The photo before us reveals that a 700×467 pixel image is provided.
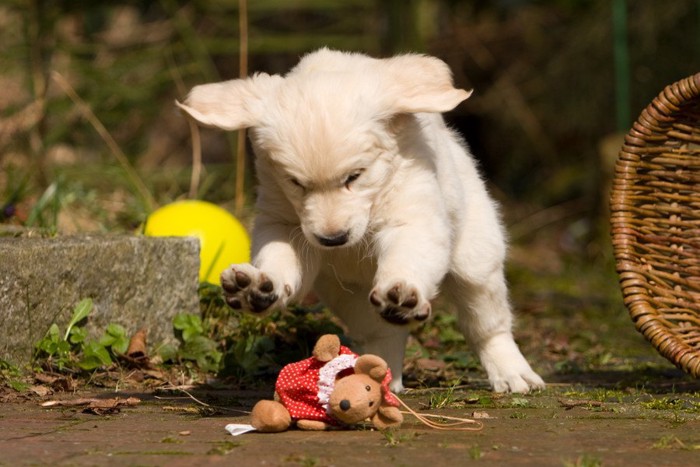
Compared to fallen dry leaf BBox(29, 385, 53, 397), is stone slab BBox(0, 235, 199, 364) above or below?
above

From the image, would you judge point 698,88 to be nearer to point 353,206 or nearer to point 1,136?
point 353,206

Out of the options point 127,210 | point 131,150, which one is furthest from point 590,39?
point 127,210

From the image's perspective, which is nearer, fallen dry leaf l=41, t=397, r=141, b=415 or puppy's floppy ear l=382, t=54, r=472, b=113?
fallen dry leaf l=41, t=397, r=141, b=415

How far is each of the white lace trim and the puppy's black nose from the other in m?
0.42

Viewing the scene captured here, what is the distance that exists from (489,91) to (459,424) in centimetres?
882

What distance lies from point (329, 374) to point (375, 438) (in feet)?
0.92

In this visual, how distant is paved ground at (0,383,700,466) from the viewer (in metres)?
2.71

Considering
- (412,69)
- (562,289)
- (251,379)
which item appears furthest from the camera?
(562,289)

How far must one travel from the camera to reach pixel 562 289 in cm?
805

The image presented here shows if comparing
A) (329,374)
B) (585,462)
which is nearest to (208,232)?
(329,374)

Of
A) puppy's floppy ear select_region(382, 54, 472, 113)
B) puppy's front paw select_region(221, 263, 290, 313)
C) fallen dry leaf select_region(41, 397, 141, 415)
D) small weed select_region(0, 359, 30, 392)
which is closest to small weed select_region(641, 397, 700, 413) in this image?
puppy's floppy ear select_region(382, 54, 472, 113)

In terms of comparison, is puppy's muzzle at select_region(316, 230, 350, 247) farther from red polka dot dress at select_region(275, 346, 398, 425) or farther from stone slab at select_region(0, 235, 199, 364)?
stone slab at select_region(0, 235, 199, 364)

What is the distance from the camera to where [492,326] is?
14.3 ft

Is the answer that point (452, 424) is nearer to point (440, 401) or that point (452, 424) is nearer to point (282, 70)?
point (440, 401)
